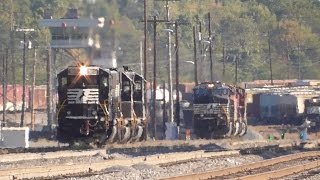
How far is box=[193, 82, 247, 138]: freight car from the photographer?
48.4 meters

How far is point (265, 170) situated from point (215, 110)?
23072mm

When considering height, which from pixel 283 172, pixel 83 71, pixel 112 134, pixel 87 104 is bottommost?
pixel 283 172

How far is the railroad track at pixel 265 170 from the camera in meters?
21.7

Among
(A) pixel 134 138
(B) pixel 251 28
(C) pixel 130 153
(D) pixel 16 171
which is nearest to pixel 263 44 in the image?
(B) pixel 251 28

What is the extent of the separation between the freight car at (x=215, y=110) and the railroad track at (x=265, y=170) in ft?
52.5

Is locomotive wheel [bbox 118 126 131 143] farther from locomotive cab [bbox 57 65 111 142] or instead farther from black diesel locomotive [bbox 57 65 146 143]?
locomotive cab [bbox 57 65 111 142]

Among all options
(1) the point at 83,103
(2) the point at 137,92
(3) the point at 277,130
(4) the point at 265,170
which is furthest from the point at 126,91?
(3) the point at 277,130

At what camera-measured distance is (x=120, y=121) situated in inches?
1451

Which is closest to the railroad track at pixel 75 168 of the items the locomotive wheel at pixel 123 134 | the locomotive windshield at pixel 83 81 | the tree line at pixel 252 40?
the locomotive windshield at pixel 83 81

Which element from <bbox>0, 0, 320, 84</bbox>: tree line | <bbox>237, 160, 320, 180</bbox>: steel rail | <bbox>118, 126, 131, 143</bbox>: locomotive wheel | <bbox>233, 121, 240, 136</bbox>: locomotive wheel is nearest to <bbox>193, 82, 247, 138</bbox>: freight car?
<bbox>233, 121, 240, 136</bbox>: locomotive wheel

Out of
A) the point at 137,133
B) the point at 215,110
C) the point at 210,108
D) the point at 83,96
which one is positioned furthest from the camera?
the point at 210,108

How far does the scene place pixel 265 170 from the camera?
25641 mm

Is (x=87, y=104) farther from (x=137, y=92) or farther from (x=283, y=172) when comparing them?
(x=283, y=172)

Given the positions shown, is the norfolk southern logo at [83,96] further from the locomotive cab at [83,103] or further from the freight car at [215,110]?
the freight car at [215,110]
